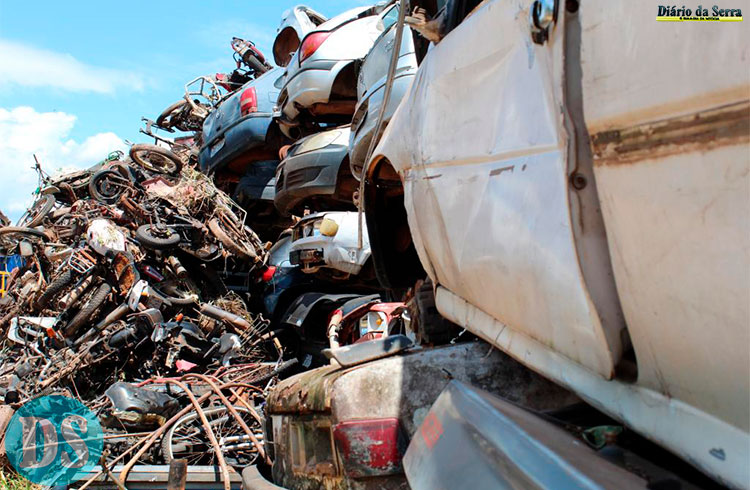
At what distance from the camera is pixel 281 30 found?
1016 cm

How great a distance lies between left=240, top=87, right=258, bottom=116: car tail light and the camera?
10.5 m

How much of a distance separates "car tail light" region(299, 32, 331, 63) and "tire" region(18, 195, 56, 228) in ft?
25.8

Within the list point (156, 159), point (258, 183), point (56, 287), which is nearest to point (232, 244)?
point (258, 183)

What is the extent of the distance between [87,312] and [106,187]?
16.4 ft

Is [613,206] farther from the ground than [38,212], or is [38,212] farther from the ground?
[613,206]

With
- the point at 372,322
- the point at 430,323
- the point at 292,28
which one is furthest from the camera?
the point at 292,28

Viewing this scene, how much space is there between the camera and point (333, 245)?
651cm

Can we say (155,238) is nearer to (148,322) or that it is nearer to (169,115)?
(148,322)

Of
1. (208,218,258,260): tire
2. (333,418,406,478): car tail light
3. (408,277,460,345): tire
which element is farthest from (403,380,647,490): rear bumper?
(208,218,258,260): tire

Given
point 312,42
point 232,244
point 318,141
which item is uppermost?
point 312,42

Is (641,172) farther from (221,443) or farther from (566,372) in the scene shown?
(221,443)

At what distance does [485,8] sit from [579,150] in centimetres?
72

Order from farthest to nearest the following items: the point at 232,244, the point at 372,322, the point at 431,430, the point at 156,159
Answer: the point at 156,159
the point at 232,244
the point at 372,322
the point at 431,430

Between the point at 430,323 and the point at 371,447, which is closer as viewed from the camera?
the point at 371,447
